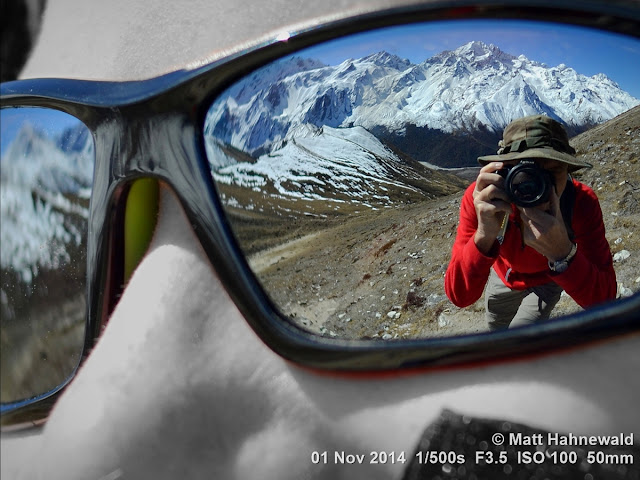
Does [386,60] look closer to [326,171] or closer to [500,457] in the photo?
[326,171]

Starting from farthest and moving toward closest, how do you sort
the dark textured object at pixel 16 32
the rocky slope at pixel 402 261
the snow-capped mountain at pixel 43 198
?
the dark textured object at pixel 16 32 < the snow-capped mountain at pixel 43 198 < the rocky slope at pixel 402 261

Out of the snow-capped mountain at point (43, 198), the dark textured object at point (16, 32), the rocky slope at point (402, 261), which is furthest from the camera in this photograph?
the dark textured object at point (16, 32)

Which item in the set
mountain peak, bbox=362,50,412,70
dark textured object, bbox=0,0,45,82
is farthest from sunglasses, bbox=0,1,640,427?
dark textured object, bbox=0,0,45,82

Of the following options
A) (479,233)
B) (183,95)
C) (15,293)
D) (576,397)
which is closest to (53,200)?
(15,293)

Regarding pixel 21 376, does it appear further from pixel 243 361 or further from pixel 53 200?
A: pixel 243 361

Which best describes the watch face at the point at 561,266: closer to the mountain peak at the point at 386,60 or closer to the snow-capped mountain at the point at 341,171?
the snow-capped mountain at the point at 341,171

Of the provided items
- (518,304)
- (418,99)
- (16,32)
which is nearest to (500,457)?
(518,304)

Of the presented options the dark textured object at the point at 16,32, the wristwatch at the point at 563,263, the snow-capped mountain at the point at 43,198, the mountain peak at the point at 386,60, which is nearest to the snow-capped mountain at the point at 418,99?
the mountain peak at the point at 386,60
